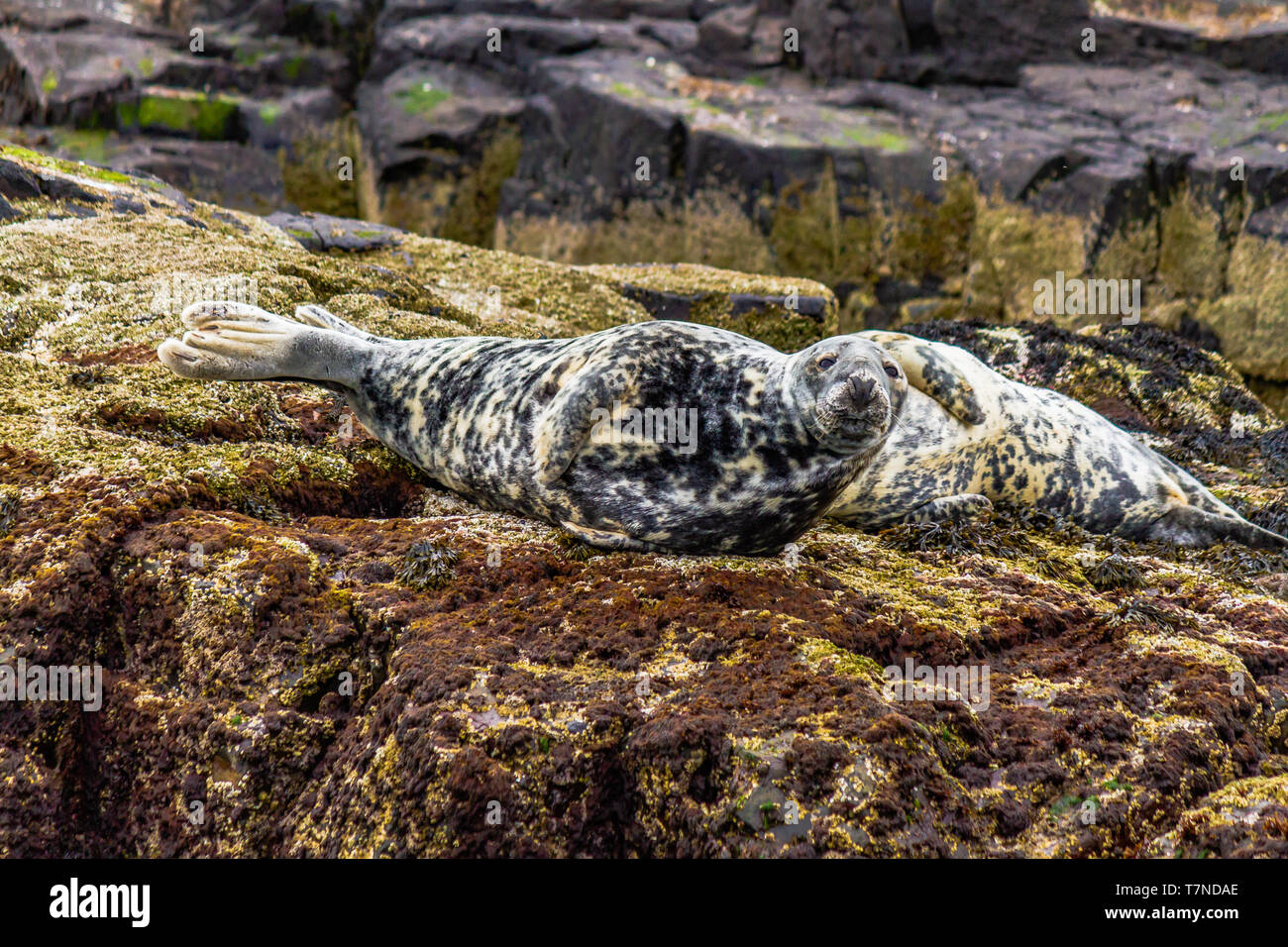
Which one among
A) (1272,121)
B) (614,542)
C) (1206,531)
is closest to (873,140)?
(1272,121)

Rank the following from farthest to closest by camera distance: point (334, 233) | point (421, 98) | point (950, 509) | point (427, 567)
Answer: point (421, 98), point (334, 233), point (950, 509), point (427, 567)

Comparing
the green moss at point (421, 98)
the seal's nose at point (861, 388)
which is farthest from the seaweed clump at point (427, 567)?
the green moss at point (421, 98)

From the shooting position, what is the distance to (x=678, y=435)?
13.1 ft

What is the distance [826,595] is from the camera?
12.4 feet

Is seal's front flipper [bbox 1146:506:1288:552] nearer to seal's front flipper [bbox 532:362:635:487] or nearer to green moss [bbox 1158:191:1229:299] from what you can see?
seal's front flipper [bbox 532:362:635:487]

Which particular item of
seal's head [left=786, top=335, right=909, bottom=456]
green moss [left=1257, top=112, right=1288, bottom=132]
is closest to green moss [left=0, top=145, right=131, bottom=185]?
seal's head [left=786, top=335, right=909, bottom=456]

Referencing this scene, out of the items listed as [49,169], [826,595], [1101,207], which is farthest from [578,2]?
[826,595]

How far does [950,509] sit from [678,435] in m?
1.71

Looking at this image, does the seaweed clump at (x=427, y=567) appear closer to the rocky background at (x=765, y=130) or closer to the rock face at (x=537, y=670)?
the rock face at (x=537, y=670)

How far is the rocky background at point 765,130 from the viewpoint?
1559 cm

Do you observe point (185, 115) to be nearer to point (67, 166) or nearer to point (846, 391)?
point (67, 166)

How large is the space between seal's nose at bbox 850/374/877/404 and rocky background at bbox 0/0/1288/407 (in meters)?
13.2

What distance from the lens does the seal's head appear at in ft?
11.7

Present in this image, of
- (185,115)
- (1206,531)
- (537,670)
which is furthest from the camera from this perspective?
(185,115)
